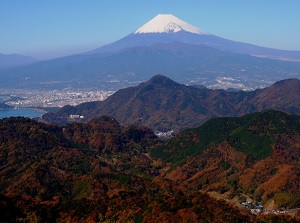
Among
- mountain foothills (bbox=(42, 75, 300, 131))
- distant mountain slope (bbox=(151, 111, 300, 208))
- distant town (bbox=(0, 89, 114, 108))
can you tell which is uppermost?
distant mountain slope (bbox=(151, 111, 300, 208))

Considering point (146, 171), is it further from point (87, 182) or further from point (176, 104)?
point (176, 104)

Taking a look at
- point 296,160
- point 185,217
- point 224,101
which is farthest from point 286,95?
point 185,217

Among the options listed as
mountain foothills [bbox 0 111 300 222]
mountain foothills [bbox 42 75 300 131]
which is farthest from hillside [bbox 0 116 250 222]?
mountain foothills [bbox 42 75 300 131]

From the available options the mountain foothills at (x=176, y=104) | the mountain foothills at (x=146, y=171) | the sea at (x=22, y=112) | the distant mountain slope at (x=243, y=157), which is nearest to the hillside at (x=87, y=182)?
the mountain foothills at (x=146, y=171)

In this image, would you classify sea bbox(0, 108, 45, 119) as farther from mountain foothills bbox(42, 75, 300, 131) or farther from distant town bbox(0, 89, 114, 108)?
mountain foothills bbox(42, 75, 300, 131)

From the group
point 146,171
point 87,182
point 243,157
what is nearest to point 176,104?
point 146,171
